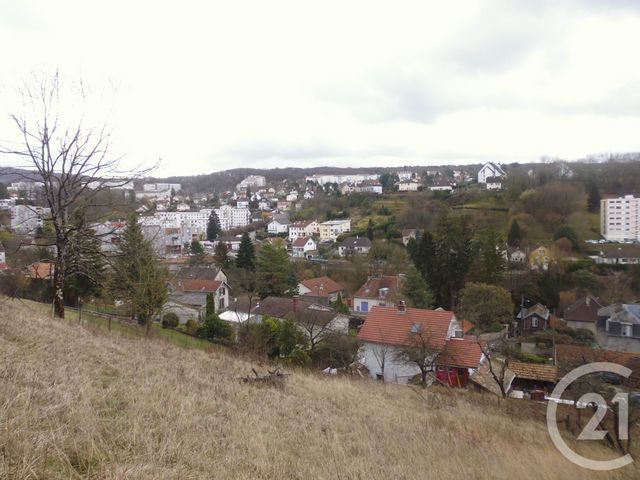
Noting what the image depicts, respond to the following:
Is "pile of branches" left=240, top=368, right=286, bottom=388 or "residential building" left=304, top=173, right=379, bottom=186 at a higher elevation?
"residential building" left=304, top=173, right=379, bottom=186

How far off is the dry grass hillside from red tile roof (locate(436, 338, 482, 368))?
8.48 metres

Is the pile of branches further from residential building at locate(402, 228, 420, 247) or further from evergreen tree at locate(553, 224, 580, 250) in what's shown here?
evergreen tree at locate(553, 224, 580, 250)

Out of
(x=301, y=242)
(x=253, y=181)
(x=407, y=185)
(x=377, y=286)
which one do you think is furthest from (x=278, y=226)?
(x=253, y=181)

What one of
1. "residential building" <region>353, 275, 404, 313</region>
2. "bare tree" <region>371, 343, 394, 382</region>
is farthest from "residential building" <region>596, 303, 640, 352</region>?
"bare tree" <region>371, 343, 394, 382</region>

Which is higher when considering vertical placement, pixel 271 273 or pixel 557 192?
pixel 557 192

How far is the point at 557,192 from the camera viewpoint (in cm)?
5141

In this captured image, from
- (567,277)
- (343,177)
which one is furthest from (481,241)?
(343,177)

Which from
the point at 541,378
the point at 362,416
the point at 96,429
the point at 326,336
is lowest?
the point at 541,378

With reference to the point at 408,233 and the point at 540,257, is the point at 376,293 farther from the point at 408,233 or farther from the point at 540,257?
the point at 408,233

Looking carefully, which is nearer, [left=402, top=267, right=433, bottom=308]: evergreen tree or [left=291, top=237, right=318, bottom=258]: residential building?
[left=402, top=267, right=433, bottom=308]: evergreen tree

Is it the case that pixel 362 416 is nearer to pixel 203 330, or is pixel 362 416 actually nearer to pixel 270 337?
pixel 270 337

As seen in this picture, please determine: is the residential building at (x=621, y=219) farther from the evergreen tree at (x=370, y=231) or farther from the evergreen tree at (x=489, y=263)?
the evergreen tree at (x=489, y=263)

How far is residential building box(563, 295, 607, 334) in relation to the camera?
1105 inches

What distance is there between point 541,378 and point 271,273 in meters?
19.4
